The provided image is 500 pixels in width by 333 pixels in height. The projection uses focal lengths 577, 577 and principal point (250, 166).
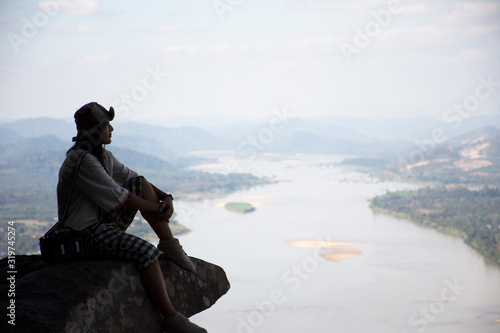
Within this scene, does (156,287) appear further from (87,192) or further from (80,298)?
(87,192)

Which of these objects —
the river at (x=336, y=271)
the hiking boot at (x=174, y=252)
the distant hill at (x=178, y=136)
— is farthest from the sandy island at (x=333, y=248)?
the distant hill at (x=178, y=136)

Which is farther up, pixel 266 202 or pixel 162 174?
pixel 162 174

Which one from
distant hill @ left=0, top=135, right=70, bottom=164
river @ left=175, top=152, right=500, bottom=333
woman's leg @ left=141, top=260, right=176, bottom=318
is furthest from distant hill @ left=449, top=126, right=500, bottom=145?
woman's leg @ left=141, top=260, right=176, bottom=318

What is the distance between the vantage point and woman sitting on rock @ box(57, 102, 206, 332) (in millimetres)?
2250

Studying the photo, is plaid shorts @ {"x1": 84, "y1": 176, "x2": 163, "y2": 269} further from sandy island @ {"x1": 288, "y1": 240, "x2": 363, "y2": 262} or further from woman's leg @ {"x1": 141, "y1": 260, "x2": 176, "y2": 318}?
sandy island @ {"x1": 288, "y1": 240, "x2": 363, "y2": 262}

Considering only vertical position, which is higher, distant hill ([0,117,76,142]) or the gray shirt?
distant hill ([0,117,76,142])

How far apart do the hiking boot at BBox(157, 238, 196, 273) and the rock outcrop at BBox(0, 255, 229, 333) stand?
0.20 feet

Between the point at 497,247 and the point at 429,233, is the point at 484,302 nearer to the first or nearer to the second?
the point at 497,247

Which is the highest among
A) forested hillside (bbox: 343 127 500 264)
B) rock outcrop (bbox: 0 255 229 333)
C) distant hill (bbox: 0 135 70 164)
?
distant hill (bbox: 0 135 70 164)

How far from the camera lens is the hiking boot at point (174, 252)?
8.52 ft

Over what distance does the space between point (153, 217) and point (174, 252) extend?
0.74ft

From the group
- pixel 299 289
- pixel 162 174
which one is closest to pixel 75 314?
pixel 299 289

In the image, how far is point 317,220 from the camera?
97.9 ft

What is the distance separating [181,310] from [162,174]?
4805cm
